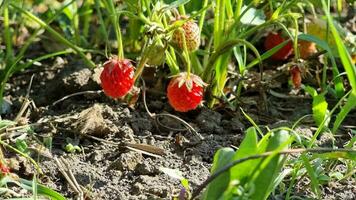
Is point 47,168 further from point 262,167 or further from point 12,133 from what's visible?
point 262,167

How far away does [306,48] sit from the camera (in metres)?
2.78

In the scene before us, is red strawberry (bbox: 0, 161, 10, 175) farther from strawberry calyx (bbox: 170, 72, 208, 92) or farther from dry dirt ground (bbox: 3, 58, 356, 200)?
strawberry calyx (bbox: 170, 72, 208, 92)

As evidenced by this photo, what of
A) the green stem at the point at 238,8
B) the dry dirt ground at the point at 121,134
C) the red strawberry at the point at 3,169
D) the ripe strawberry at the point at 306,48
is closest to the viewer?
the red strawberry at the point at 3,169

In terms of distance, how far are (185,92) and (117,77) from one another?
19 cm

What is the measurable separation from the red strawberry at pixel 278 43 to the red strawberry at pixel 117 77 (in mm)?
722

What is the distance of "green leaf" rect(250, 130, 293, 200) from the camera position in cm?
161

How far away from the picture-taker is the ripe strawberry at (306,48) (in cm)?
277

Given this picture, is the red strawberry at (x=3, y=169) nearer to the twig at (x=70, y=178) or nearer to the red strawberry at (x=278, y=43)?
the twig at (x=70, y=178)

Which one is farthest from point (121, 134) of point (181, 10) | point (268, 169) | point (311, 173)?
point (268, 169)

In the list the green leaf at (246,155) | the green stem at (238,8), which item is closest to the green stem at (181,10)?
the green stem at (238,8)

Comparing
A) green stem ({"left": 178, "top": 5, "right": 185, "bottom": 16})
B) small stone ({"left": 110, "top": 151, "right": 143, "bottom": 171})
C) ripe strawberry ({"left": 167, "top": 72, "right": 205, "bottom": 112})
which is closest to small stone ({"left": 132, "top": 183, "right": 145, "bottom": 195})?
small stone ({"left": 110, "top": 151, "right": 143, "bottom": 171})

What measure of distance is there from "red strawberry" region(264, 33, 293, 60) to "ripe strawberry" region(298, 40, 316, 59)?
57 mm

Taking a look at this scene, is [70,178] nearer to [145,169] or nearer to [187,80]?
[145,169]

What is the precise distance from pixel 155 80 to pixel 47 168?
0.66 metres
